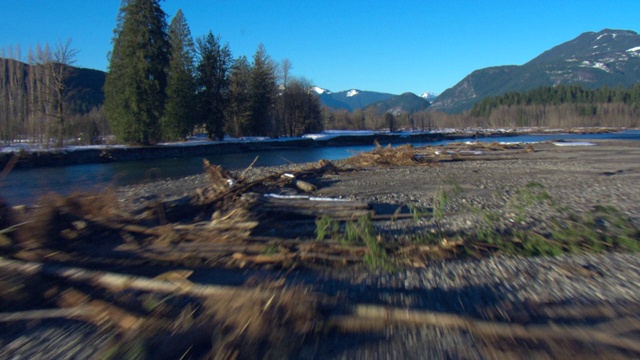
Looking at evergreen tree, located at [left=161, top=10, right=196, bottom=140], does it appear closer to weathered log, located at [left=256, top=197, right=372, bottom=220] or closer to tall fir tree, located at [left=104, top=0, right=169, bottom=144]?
tall fir tree, located at [left=104, top=0, right=169, bottom=144]

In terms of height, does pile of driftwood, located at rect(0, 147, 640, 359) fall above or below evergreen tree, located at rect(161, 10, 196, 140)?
below

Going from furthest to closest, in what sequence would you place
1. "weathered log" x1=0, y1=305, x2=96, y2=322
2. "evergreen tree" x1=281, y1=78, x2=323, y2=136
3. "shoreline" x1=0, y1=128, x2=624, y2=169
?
"evergreen tree" x1=281, y1=78, x2=323, y2=136
"shoreline" x1=0, y1=128, x2=624, y2=169
"weathered log" x1=0, y1=305, x2=96, y2=322

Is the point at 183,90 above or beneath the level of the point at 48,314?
above

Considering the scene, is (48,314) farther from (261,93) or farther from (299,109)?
(299,109)

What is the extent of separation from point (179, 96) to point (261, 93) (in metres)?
15.0

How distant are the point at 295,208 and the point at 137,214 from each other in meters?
2.66

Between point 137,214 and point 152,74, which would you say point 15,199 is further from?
point 152,74

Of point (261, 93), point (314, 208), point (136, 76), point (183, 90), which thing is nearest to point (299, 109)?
point (261, 93)

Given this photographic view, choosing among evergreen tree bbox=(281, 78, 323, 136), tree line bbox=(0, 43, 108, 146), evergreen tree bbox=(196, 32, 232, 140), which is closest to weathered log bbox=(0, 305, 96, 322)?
tree line bbox=(0, 43, 108, 146)

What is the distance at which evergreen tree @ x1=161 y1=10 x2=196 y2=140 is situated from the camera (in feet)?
142

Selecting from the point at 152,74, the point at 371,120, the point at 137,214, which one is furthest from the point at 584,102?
the point at 137,214

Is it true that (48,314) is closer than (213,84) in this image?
Yes

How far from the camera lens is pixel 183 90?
149ft

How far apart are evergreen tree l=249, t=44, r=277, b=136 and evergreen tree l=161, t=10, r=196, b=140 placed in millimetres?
10165
